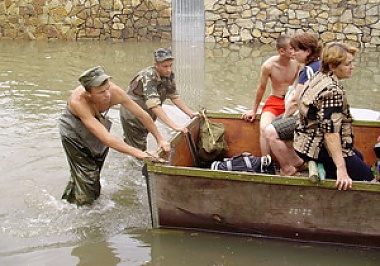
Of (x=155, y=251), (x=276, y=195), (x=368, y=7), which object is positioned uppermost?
(x=368, y=7)

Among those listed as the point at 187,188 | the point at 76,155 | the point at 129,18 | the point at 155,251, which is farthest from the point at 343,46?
the point at 129,18

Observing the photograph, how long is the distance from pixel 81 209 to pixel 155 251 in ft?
3.70

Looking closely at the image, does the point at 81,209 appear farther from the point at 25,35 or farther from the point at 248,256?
the point at 25,35

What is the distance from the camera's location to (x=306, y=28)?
1590 cm

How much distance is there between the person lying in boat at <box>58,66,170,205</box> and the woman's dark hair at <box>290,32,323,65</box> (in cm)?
154

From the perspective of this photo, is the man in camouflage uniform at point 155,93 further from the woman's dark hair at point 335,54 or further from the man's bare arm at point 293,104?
the woman's dark hair at point 335,54

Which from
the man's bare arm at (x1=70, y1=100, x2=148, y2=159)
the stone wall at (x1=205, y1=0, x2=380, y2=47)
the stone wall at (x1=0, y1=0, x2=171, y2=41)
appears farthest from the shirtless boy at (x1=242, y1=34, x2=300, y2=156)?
the stone wall at (x1=0, y1=0, x2=171, y2=41)

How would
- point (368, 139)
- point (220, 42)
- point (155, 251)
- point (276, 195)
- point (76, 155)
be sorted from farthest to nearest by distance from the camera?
point (220, 42)
point (368, 139)
point (76, 155)
point (155, 251)
point (276, 195)

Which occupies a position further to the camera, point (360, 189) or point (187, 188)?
point (187, 188)

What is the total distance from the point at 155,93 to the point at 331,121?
2260 mm

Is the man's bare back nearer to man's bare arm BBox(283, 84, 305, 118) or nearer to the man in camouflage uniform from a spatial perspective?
man's bare arm BBox(283, 84, 305, 118)

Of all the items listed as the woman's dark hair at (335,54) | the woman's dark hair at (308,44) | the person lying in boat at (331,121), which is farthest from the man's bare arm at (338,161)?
the woman's dark hair at (308,44)

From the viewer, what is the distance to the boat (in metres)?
4.52

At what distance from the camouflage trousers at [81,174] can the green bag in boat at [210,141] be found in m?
1.06
